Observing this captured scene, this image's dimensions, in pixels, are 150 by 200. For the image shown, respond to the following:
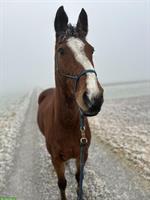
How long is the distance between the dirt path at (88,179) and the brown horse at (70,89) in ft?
2.62

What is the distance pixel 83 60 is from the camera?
3305 mm

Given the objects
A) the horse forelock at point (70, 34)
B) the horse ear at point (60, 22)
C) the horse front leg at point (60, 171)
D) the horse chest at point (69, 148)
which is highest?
the horse ear at point (60, 22)

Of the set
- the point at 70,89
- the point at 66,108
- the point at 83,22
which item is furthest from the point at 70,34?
the point at 66,108

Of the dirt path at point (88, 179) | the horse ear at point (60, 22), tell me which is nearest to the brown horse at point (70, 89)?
the horse ear at point (60, 22)

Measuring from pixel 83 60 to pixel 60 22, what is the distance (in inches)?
34.3

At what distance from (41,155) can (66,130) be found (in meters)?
3.95

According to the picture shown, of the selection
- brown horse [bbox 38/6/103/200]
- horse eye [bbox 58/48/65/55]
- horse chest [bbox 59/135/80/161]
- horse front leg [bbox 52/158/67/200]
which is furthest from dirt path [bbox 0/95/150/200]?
horse eye [bbox 58/48/65/55]

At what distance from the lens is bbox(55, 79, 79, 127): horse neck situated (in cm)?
398

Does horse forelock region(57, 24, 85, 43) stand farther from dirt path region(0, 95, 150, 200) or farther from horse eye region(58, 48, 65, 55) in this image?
dirt path region(0, 95, 150, 200)

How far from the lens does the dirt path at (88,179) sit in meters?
5.57

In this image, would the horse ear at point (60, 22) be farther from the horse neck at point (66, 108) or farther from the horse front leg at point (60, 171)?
the horse front leg at point (60, 171)

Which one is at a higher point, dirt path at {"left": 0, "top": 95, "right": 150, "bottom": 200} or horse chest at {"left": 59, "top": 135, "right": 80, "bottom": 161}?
horse chest at {"left": 59, "top": 135, "right": 80, "bottom": 161}

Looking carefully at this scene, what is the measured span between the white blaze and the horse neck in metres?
0.65

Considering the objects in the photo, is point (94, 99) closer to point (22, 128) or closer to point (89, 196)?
point (89, 196)
